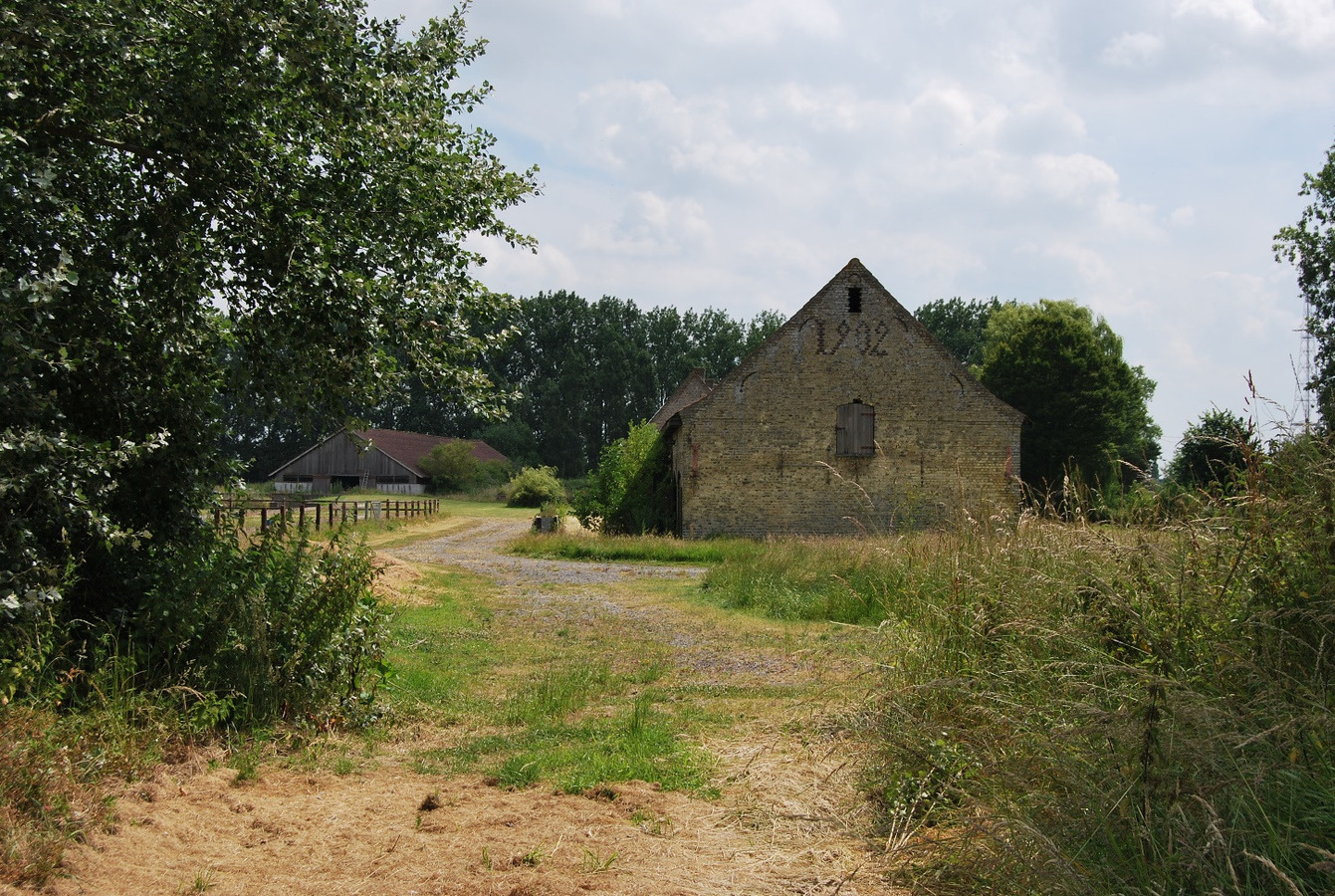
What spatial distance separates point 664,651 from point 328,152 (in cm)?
606

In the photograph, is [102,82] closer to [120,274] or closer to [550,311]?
[120,274]

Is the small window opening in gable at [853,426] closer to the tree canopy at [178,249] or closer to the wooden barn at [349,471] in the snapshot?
the tree canopy at [178,249]

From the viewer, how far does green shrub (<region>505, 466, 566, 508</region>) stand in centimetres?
5809

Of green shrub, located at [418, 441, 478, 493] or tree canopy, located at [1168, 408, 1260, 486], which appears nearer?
tree canopy, located at [1168, 408, 1260, 486]

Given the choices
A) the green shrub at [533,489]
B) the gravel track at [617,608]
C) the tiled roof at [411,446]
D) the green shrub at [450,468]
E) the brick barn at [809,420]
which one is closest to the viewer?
the gravel track at [617,608]

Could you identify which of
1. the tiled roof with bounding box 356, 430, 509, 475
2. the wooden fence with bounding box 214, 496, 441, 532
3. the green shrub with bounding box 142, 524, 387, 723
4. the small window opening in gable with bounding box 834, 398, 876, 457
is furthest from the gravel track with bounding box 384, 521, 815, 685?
the tiled roof with bounding box 356, 430, 509, 475

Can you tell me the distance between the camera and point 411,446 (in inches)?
2790

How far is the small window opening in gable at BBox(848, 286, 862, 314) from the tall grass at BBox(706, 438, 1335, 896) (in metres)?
20.8

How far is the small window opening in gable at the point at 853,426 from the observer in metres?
26.5

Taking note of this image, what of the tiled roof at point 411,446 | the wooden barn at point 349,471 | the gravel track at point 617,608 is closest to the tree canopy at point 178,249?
the gravel track at point 617,608

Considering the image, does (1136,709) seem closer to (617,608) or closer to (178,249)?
(178,249)

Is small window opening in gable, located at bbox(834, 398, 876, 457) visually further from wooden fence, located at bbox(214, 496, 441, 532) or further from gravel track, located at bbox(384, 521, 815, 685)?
wooden fence, located at bbox(214, 496, 441, 532)

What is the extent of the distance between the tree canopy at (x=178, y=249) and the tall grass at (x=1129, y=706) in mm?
4496

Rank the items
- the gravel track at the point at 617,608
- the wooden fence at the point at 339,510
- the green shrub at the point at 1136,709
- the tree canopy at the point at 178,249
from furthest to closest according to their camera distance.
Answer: the wooden fence at the point at 339,510 → the gravel track at the point at 617,608 → the tree canopy at the point at 178,249 → the green shrub at the point at 1136,709
